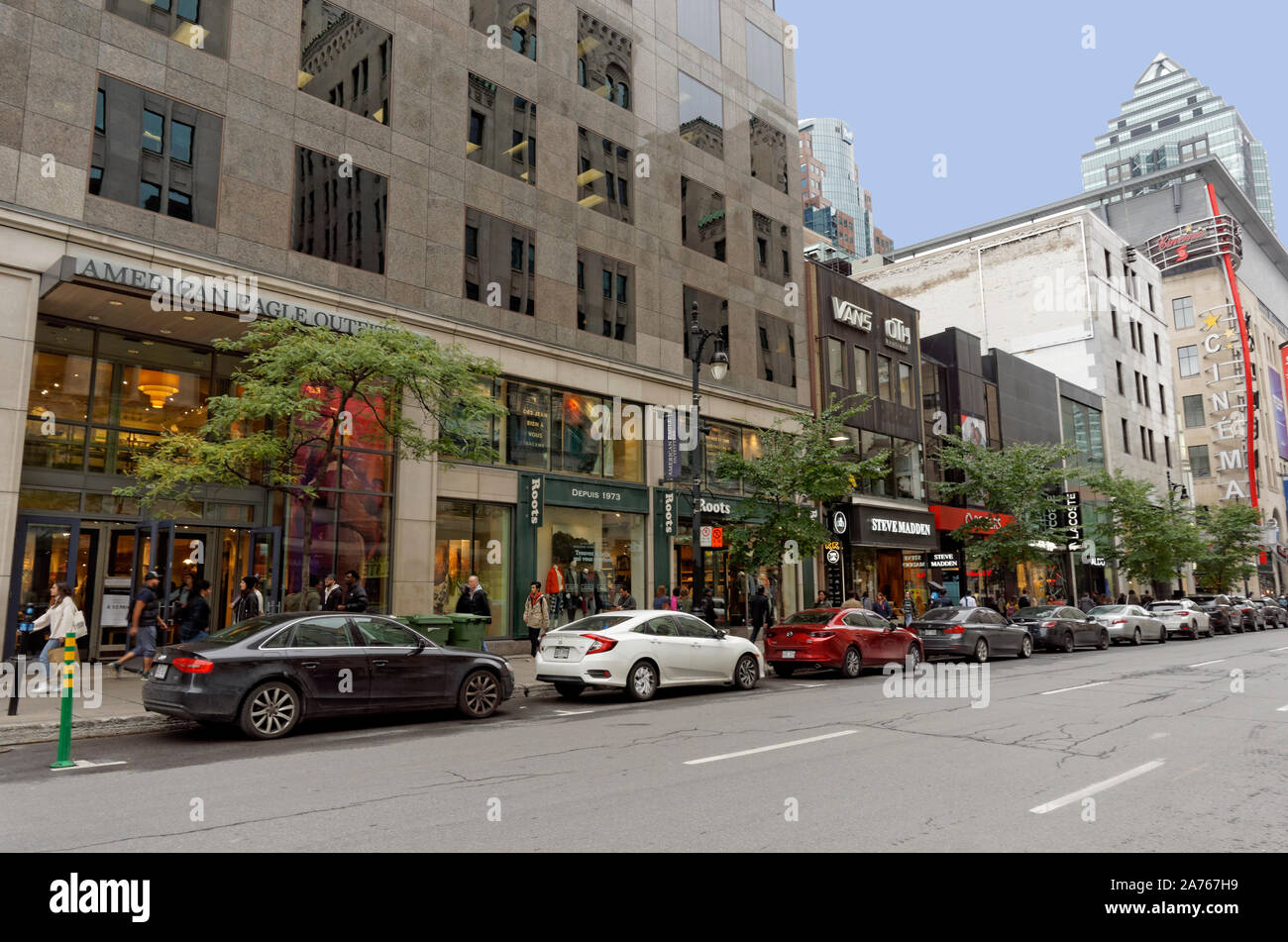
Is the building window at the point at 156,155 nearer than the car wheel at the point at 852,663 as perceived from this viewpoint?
Yes

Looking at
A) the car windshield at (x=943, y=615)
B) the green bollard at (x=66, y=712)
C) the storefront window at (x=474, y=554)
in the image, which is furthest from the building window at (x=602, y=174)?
the green bollard at (x=66, y=712)

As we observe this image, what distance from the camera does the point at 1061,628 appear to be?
85.7 ft

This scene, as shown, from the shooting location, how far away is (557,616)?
859 inches

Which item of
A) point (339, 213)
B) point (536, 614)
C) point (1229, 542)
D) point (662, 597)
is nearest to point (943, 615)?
point (662, 597)

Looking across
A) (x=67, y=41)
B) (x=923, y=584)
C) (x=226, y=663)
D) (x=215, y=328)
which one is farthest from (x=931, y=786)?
(x=923, y=584)

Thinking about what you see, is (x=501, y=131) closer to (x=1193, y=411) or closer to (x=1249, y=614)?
(x=1249, y=614)

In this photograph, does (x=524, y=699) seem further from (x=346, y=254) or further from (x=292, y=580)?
(x=346, y=254)

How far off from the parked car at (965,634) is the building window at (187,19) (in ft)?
66.4

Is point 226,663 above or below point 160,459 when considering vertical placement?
below

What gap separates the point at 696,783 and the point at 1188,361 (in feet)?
286

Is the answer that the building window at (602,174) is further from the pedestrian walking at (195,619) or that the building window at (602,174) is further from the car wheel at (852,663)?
A: the pedestrian walking at (195,619)

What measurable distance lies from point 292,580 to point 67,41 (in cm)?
1055

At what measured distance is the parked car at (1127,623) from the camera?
29.8 m
